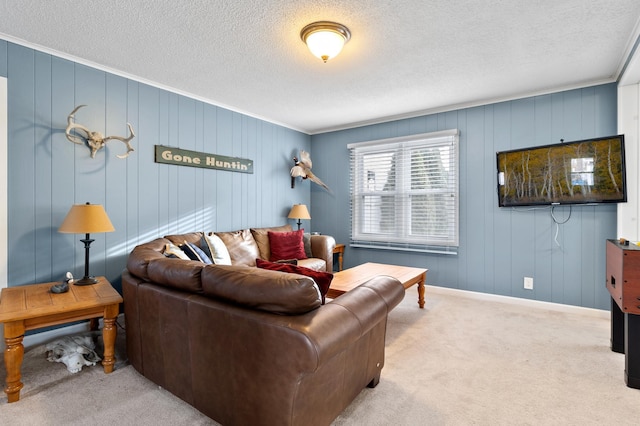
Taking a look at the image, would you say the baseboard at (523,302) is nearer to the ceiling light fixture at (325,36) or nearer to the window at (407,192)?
the window at (407,192)

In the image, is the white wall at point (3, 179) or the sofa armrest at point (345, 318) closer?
the sofa armrest at point (345, 318)

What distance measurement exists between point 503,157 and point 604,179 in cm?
94

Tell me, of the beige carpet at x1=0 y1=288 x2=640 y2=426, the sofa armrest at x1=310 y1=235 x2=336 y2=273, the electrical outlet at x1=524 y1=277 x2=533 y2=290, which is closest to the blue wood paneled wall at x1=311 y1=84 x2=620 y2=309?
the electrical outlet at x1=524 y1=277 x2=533 y2=290

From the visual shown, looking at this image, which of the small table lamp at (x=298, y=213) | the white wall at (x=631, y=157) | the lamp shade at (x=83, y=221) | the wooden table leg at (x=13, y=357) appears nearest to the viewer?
the wooden table leg at (x=13, y=357)

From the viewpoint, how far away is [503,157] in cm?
378

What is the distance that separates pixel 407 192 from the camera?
4602 millimetres

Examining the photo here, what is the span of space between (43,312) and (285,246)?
257 centimetres

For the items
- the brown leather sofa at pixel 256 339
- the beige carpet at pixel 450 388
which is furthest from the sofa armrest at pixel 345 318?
the beige carpet at pixel 450 388

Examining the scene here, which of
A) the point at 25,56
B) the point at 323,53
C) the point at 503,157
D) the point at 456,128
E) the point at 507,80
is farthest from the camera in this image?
the point at 456,128

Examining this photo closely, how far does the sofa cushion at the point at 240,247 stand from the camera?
374 cm

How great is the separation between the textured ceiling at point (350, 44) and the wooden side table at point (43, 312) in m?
1.92

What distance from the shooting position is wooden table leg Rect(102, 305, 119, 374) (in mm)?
2201

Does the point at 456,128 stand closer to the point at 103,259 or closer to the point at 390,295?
the point at 390,295

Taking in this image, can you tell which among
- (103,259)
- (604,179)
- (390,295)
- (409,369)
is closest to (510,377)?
(409,369)
